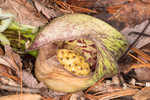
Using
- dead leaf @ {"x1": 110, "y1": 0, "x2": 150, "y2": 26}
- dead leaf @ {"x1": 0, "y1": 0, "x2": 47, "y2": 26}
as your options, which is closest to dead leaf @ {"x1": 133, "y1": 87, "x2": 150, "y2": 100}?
dead leaf @ {"x1": 110, "y1": 0, "x2": 150, "y2": 26}

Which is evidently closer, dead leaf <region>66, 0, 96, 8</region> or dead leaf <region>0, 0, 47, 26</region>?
dead leaf <region>0, 0, 47, 26</region>

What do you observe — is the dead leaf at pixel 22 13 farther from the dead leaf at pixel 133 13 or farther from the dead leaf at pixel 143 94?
the dead leaf at pixel 143 94

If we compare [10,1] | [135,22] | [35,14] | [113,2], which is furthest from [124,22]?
[10,1]

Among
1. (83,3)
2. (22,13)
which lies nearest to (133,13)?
(83,3)

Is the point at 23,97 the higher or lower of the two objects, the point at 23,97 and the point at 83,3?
the lower

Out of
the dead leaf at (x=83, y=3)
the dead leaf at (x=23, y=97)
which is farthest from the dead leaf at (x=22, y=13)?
the dead leaf at (x=23, y=97)

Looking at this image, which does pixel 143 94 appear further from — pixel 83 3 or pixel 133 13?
pixel 83 3

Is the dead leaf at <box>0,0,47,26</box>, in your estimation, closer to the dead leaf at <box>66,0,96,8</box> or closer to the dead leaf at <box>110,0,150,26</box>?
the dead leaf at <box>66,0,96,8</box>

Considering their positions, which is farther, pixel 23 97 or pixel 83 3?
pixel 83 3

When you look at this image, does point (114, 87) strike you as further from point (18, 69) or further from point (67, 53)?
point (18, 69)

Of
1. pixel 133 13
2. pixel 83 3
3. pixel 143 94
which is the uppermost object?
pixel 83 3

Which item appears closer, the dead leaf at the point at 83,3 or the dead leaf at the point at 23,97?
the dead leaf at the point at 23,97
